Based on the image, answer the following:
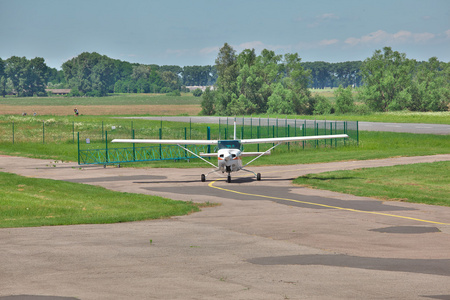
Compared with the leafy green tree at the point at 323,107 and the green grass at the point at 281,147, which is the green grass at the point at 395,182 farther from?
the leafy green tree at the point at 323,107

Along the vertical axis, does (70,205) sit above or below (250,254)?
below

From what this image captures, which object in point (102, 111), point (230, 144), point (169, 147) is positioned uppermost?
point (102, 111)

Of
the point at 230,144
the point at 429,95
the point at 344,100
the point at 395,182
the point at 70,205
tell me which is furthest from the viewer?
the point at 429,95

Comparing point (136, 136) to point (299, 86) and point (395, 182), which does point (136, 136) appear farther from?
point (299, 86)

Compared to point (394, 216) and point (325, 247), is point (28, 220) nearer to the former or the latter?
point (325, 247)

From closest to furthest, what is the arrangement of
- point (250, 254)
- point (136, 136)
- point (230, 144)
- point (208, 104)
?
point (250, 254) → point (230, 144) → point (136, 136) → point (208, 104)

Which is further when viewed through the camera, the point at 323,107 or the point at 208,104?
the point at 208,104

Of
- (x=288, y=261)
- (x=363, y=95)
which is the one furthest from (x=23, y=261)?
(x=363, y=95)

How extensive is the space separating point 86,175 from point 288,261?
27.0m

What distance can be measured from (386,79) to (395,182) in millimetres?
97992

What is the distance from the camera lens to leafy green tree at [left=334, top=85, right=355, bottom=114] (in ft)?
407

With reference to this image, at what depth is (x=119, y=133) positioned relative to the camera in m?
72.1

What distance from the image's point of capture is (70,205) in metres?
24.6

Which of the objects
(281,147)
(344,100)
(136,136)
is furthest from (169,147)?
(344,100)
